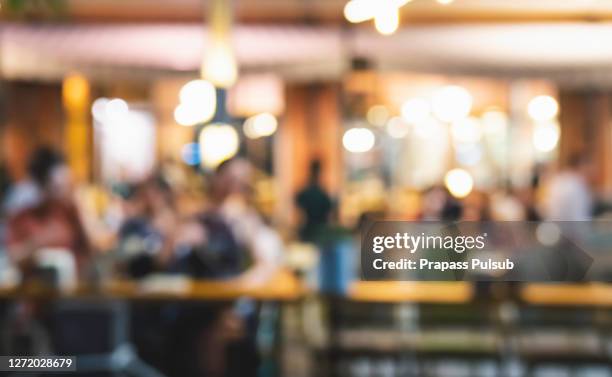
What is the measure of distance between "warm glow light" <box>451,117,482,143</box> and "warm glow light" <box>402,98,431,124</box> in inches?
16.5

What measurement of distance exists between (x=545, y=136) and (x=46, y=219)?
6.31 meters

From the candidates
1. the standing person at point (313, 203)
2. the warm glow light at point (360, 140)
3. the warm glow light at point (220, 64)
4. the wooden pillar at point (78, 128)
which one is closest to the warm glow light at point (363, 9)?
the warm glow light at point (220, 64)

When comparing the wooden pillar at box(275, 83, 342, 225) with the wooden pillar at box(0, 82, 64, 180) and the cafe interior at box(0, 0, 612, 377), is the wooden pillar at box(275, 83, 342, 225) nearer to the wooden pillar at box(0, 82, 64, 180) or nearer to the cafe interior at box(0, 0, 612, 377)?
the wooden pillar at box(0, 82, 64, 180)

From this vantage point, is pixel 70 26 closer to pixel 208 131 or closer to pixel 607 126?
pixel 208 131

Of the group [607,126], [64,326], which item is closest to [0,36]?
[64,326]

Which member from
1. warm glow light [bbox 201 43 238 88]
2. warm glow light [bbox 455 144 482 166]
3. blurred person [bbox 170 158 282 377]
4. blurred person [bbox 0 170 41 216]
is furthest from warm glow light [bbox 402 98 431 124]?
warm glow light [bbox 201 43 238 88]

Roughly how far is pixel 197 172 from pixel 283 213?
1177 millimetres

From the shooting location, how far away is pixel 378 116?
10.2 metres

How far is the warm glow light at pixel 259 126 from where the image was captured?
465 inches

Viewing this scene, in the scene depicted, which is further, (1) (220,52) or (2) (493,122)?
(2) (493,122)

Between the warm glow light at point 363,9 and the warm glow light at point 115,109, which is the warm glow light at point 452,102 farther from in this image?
the warm glow light at point 363,9

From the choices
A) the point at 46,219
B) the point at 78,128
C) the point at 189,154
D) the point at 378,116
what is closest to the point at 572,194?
the point at 46,219

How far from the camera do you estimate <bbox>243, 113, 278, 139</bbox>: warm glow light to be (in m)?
11.8

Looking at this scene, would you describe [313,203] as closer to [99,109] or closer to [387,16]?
[99,109]
